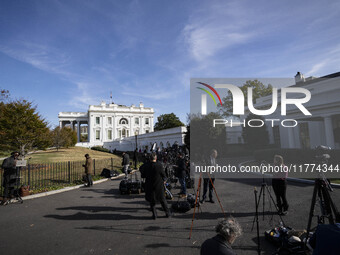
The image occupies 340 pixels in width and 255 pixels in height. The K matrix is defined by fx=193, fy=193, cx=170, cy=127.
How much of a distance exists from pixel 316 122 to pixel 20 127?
27.5 meters

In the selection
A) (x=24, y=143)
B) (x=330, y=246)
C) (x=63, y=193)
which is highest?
(x=24, y=143)

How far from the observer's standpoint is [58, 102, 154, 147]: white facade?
71.5 meters

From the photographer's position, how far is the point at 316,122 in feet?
56.6

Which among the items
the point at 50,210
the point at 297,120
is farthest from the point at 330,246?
the point at 297,120

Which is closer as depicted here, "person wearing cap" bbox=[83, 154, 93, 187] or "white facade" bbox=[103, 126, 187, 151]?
"person wearing cap" bbox=[83, 154, 93, 187]

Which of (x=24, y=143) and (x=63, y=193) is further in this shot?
(x=24, y=143)

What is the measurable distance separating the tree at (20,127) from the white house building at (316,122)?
79.8ft

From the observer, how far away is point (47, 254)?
399 cm

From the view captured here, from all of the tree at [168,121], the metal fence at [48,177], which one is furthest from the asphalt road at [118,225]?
the tree at [168,121]

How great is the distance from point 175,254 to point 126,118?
7486 centimetres

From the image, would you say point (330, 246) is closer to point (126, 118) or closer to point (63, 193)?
point (63, 193)

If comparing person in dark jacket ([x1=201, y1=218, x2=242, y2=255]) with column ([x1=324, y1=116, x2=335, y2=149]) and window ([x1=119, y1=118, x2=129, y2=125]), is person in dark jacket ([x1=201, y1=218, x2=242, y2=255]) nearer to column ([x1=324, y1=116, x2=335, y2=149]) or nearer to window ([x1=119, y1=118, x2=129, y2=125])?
column ([x1=324, y1=116, x2=335, y2=149])

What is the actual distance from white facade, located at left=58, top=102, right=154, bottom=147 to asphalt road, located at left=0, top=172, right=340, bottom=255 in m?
63.5

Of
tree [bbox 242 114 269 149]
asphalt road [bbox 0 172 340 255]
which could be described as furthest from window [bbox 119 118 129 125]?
asphalt road [bbox 0 172 340 255]
